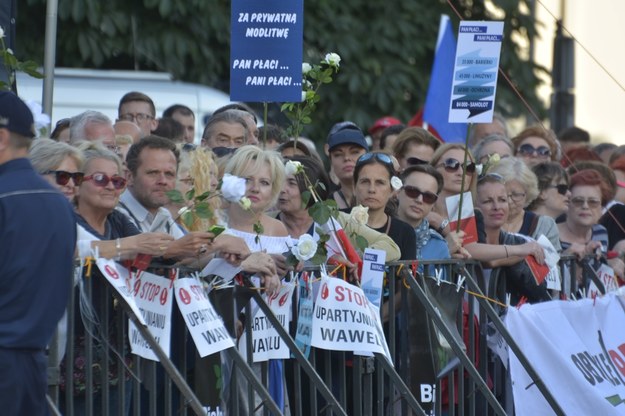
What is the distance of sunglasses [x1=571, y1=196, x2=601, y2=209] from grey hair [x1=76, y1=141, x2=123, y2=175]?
4044 millimetres

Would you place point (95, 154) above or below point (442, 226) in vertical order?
above

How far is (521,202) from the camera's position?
9.73 m

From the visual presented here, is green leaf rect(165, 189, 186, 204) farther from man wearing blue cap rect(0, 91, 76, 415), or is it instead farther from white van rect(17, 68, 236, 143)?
white van rect(17, 68, 236, 143)

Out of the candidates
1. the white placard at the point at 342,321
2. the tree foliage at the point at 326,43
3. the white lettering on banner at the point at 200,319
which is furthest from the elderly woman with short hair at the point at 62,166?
the tree foliage at the point at 326,43

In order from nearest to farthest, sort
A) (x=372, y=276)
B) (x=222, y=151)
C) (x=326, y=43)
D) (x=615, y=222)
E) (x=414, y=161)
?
(x=372, y=276)
(x=222, y=151)
(x=414, y=161)
(x=615, y=222)
(x=326, y=43)

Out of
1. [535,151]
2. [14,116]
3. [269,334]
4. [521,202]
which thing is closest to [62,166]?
[14,116]

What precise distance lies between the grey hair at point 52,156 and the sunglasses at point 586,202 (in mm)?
4268

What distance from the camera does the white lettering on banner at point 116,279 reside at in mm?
6559

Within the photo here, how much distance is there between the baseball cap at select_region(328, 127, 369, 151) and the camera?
957cm

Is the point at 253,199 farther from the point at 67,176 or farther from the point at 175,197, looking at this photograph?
the point at 67,176

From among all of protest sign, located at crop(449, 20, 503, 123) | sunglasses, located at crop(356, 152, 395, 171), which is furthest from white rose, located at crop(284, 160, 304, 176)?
protest sign, located at crop(449, 20, 503, 123)

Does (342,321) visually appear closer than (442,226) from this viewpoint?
Yes

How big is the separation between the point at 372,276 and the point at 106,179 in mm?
1591

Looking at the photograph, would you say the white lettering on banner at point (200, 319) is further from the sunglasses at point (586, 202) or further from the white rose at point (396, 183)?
the sunglasses at point (586, 202)
